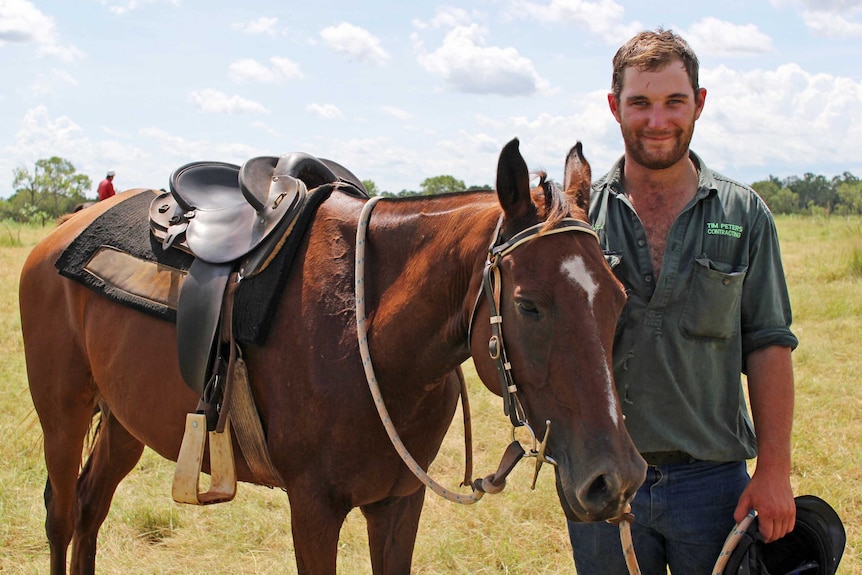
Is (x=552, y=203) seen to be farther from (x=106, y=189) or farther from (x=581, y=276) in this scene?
(x=106, y=189)

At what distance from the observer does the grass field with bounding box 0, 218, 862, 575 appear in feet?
12.5

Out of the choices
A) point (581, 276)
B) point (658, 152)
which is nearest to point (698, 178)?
point (658, 152)

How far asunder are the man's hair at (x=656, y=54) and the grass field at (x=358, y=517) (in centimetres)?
251

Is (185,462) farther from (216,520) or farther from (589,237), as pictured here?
(216,520)

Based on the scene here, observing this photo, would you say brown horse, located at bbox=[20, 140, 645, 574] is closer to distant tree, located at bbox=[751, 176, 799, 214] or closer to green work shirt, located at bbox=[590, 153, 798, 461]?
green work shirt, located at bbox=[590, 153, 798, 461]

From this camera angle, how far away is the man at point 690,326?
2.11 m

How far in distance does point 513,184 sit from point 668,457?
3.17 feet

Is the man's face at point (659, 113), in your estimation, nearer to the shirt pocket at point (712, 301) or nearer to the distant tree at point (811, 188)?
the shirt pocket at point (712, 301)

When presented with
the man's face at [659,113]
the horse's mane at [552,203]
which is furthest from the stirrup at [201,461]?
the man's face at [659,113]

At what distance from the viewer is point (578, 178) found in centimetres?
221

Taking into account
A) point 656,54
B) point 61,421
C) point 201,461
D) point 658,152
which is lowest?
point 61,421

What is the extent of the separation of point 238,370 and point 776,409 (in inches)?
66.9

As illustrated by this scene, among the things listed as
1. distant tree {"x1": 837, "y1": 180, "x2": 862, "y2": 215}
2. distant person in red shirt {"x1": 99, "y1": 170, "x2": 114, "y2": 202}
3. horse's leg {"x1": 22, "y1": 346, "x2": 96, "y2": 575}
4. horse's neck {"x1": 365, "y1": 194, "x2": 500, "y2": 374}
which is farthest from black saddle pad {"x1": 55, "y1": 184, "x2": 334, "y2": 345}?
distant tree {"x1": 837, "y1": 180, "x2": 862, "y2": 215}

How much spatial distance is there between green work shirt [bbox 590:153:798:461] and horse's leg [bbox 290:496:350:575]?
99 centimetres
